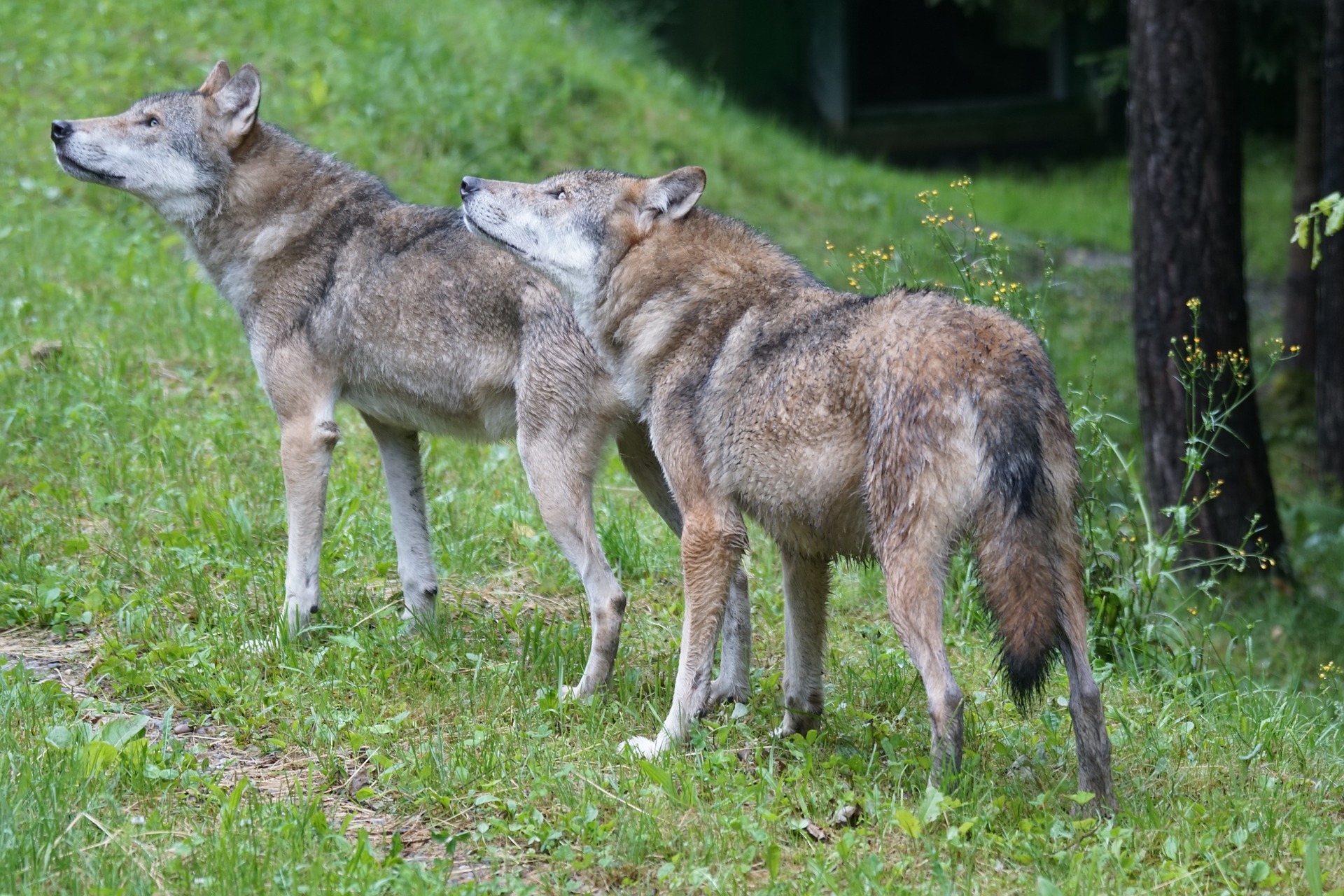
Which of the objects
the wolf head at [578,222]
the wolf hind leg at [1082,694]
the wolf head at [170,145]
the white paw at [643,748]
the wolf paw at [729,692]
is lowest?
the wolf paw at [729,692]

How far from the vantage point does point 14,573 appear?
5402 mm

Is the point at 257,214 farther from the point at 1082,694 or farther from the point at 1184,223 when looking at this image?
the point at 1184,223

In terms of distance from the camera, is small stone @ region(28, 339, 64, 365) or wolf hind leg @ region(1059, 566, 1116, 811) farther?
small stone @ region(28, 339, 64, 365)

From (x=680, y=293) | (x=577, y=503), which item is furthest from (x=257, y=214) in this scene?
(x=680, y=293)

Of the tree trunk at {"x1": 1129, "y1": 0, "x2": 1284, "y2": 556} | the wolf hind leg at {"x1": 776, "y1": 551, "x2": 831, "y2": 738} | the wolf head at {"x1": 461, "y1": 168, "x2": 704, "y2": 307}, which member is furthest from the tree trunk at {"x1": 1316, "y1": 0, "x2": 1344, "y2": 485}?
the wolf head at {"x1": 461, "y1": 168, "x2": 704, "y2": 307}

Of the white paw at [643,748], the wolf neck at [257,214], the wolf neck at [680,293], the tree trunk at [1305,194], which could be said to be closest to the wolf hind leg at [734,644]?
the wolf neck at [680,293]

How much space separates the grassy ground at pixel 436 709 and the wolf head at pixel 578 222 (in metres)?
1.42

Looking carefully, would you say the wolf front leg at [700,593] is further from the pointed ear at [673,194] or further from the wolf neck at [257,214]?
the wolf neck at [257,214]

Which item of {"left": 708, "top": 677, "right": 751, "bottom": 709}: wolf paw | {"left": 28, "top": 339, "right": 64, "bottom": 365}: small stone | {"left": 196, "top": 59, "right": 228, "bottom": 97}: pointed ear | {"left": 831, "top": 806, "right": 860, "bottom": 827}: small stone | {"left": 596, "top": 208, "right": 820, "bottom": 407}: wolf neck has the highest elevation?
{"left": 196, "top": 59, "right": 228, "bottom": 97}: pointed ear

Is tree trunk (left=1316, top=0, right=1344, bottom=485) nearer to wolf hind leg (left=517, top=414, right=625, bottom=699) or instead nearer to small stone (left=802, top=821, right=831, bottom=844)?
wolf hind leg (left=517, top=414, right=625, bottom=699)

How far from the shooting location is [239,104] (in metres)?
5.63

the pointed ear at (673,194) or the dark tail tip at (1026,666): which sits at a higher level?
the pointed ear at (673,194)

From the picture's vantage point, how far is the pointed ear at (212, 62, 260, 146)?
18.4 ft

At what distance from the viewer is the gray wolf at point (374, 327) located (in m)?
4.93
